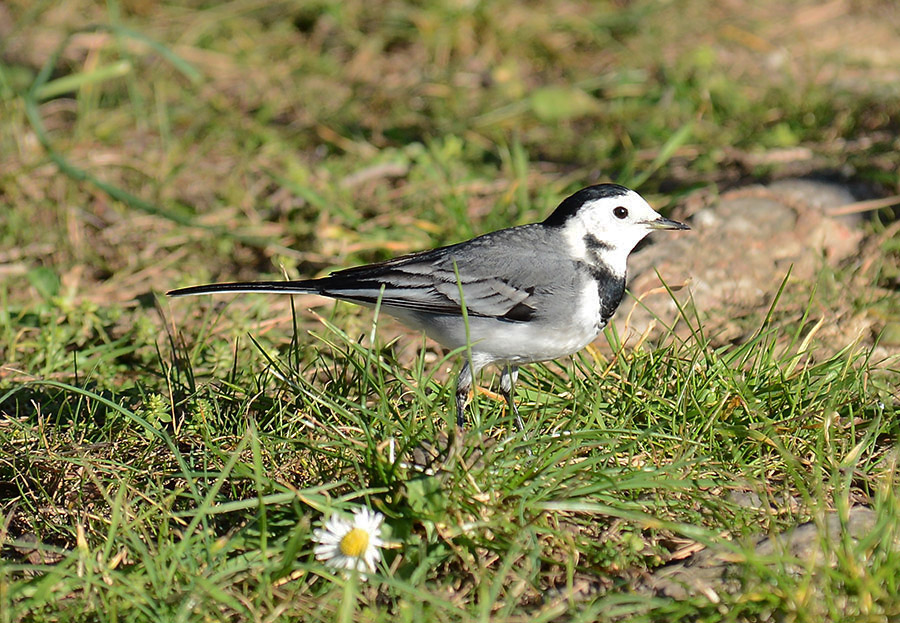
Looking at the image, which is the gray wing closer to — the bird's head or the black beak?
the bird's head

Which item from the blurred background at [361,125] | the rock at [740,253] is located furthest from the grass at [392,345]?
the rock at [740,253]

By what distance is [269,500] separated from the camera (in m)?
2.95

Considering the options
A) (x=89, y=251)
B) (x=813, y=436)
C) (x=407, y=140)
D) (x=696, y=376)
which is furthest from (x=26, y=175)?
(x=813, y=436)

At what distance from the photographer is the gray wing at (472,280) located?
149 inches

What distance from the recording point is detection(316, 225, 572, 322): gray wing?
12.4ft

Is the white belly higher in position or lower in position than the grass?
higher

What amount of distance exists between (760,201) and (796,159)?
2.46ft

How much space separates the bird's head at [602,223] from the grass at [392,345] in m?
0.41

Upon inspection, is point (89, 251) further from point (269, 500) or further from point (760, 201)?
point (760, 201)

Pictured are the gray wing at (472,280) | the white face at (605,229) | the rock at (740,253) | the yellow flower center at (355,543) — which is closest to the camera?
the yellow flower center at (355,543)

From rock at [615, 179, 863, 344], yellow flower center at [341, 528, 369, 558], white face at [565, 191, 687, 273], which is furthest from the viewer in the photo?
rock at [615, 179, 863, 344]

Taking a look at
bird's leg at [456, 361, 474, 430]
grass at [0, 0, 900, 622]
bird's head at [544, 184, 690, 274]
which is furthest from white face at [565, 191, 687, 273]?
bird's leg at [456, 361, 474, 430]

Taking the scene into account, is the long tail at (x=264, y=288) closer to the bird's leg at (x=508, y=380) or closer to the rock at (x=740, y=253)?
the bird's leg at (x=508, y=380)

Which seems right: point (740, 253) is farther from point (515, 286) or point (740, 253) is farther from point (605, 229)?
point (515, 286)
